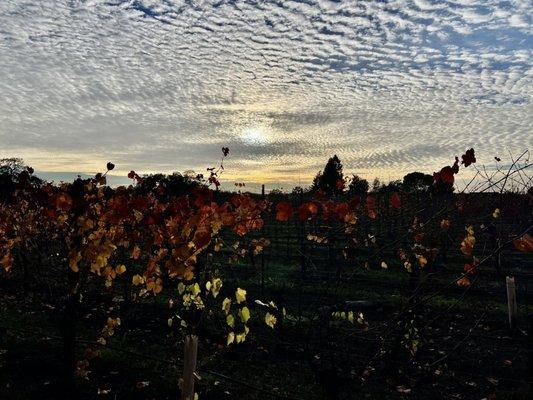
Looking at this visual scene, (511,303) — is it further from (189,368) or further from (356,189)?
(356,189)

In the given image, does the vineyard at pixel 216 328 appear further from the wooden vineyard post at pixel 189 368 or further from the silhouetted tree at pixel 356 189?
the silhouetted tree at pixel 356 189

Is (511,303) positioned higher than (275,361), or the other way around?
(511,303)

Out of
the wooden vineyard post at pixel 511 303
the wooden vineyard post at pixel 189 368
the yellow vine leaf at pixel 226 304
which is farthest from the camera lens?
the wooden vineyard post at pixel 511 303

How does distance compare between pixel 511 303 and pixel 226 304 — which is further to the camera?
pixel 511 303

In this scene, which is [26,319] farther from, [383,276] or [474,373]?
[383,276]

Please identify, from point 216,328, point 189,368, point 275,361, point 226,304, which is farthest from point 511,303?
point 189,368

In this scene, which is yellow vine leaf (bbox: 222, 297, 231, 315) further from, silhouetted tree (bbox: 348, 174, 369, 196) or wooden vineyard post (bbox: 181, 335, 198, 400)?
silhouetted tree (bbox: 348, 174, 369, 196)

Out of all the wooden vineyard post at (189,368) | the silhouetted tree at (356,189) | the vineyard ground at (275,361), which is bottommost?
the vineyard ground at (275,361)

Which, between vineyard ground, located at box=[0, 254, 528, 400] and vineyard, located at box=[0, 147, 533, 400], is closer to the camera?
vineyard, located at box=[0, 147, 533, 400]

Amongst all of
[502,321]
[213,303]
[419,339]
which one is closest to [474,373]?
[419,339]

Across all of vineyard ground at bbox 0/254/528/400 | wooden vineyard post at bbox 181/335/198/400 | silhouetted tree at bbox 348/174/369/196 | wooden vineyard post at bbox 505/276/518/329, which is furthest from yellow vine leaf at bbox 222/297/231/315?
silhouetted tree at bbox 348/174/369/196

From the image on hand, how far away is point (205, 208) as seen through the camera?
7.07 metres

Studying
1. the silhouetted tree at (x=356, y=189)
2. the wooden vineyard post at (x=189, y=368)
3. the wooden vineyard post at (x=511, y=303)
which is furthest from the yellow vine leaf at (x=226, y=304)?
the silhouetted tree at (x=356, y=189)

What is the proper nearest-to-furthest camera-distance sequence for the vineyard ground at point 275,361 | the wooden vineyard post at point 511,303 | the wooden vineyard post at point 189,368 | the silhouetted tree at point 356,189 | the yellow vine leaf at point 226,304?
the wooden vineyard post at point 189,368 < the yellow vine leaf at point 226,304 < the vineyard ground at point 275,361 < the wooden vineyard post at point 511,303 < the silhouetted tree at point 356,189
